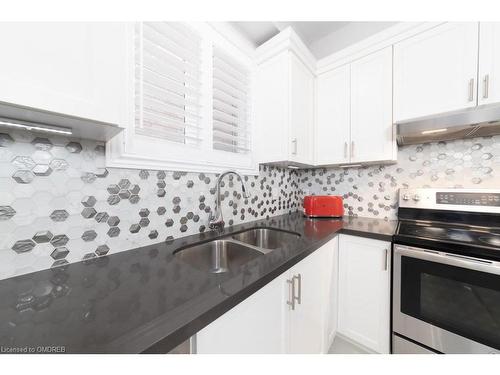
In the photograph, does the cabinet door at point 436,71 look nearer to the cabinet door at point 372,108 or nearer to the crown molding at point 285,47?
the cabinet door at point 372,108

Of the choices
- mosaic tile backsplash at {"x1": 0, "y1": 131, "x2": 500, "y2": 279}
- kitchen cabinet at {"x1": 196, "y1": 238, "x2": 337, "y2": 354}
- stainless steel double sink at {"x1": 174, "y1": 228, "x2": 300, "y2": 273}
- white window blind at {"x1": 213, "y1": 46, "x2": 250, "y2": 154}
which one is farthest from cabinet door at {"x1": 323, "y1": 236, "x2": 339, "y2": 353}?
white window blind at {"x1": 213, "y1": 46, "x2": 250, "y2": 154}

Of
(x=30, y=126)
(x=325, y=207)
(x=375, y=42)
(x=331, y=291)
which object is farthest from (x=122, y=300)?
(x=375, y=42)

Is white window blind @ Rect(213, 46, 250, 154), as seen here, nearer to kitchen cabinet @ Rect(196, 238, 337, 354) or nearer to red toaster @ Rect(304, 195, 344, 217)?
red toaster @ Rect(304, 195, 344, 217)

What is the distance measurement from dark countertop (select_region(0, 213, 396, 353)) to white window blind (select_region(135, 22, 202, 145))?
678 mm

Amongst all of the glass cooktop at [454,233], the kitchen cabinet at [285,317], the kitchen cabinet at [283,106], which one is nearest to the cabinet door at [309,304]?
the kitchen cabinet at [285,317]

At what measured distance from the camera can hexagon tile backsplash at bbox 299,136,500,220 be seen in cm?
132

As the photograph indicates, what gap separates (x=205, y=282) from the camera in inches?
25.0

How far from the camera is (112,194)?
2.90 ft

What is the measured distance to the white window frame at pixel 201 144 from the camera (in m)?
0.90

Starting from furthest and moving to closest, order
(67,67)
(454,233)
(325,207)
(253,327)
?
(325,207), (454,233), (253,327), (67,67)

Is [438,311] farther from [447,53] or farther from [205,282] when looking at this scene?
[447,53]

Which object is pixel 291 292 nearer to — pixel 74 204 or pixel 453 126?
pixel 74 204

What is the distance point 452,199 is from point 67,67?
2109 millimetres

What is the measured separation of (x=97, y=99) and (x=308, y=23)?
1.92 metres
